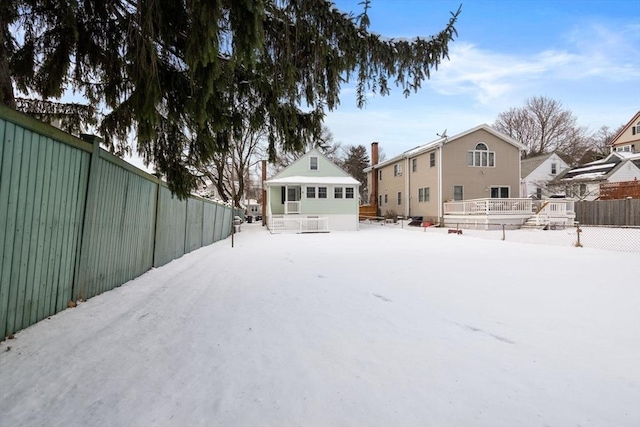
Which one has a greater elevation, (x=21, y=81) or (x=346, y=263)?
(x=21, y=81)

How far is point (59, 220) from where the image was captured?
3.19 m

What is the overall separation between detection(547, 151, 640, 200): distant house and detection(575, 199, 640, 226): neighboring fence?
3.86 m

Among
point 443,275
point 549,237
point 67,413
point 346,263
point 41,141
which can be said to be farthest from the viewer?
point 549,237

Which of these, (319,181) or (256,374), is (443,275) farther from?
(319,181)

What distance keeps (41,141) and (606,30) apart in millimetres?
14851

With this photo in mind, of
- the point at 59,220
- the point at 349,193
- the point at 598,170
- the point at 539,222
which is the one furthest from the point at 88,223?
the point at 598,170

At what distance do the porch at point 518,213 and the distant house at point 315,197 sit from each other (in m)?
7.00

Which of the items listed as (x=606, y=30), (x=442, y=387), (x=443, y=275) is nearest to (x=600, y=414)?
(x=442, y=387)

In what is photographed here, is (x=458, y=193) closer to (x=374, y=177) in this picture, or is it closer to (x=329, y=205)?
(x=329, y=205)

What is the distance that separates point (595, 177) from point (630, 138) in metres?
13.5

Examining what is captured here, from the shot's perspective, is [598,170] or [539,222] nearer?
[539,222]

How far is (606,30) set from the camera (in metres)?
10.4

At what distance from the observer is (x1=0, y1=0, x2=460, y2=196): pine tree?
3.29 metres

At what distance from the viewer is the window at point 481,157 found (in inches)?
849
